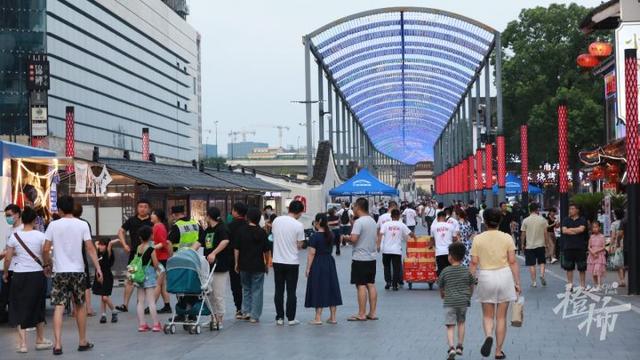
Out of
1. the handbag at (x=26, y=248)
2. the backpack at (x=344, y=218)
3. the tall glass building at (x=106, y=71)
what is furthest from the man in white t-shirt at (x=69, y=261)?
the tall glass building at (x=106, y=71)

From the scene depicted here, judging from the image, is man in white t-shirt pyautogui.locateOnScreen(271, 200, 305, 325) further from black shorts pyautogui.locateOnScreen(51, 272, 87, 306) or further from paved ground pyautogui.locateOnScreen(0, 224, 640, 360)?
black shorts pyautogui.locateOnScreen(51, 272, 87, 306)

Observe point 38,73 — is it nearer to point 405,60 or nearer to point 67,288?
point 67,288

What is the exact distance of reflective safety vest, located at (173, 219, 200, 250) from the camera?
640 inches

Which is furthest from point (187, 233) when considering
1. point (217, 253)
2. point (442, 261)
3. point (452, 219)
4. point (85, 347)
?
point (452, 219)

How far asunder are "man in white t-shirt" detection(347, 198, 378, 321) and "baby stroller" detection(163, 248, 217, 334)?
86.4 inches

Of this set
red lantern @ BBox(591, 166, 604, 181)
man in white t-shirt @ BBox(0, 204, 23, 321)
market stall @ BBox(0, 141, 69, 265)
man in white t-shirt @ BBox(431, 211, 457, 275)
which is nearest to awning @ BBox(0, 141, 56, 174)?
market stall @ BBox(0, 141, 69, 265)

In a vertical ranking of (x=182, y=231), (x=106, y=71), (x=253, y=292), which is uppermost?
(x=106, y=71)

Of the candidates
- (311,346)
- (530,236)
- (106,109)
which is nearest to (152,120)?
(106,109)

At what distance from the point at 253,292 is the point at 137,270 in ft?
5.68

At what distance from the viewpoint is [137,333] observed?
48.2 ft

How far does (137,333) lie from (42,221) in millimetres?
3487

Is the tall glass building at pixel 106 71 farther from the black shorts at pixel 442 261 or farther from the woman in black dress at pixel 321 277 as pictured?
the woman in black dress at pixel 321 277

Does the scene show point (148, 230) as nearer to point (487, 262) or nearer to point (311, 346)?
point (311, 346)

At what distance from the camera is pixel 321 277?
15.7m
